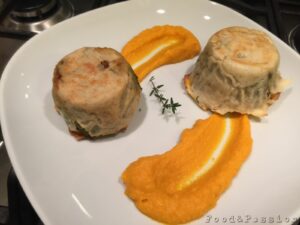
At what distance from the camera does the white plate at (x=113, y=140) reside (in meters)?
1.11

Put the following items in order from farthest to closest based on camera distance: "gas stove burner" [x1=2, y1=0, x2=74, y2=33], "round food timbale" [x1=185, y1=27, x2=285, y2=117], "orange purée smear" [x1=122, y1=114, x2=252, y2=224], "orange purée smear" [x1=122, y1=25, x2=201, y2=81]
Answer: "gas stove burner" [x1=2, y1=0, x2=74, y2=33]
"orange purée smear" [x1=122, y1=25, x2=201, y2=81]
"round food timbale" [x1=185, y1=27, x2=285, y2=117]
"orange purée smear" [x1=122, y1=114, x2=252, y2=224]

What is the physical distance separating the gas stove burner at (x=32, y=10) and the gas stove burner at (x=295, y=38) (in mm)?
1103

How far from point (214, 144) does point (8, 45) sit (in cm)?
96

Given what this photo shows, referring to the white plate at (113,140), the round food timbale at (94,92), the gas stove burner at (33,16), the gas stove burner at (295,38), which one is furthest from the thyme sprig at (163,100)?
the gas stove burner at (295,38)

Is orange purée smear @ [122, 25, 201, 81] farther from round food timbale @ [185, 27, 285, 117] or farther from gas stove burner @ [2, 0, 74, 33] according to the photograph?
gas stove burner @ [2, 0, 74, 33]

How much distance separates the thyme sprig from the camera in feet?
4.48

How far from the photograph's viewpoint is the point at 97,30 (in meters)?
1.56

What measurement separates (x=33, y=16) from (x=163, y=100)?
0.74 meters

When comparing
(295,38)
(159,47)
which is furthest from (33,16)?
(295,38)

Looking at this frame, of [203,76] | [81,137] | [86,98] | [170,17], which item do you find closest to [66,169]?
[81,137]

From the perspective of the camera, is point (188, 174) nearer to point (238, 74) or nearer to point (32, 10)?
point (238, 74)

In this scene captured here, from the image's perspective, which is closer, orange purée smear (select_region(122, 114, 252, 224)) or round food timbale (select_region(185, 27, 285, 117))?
orange purée smear (select_region(122, 114, 252, 224))

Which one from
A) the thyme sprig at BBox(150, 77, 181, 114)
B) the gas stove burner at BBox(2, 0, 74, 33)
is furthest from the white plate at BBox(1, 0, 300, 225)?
the gas stove burner at BBox(2, 0, 74, 33)

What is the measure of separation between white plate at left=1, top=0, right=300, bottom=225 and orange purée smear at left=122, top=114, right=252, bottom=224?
0.13ft
